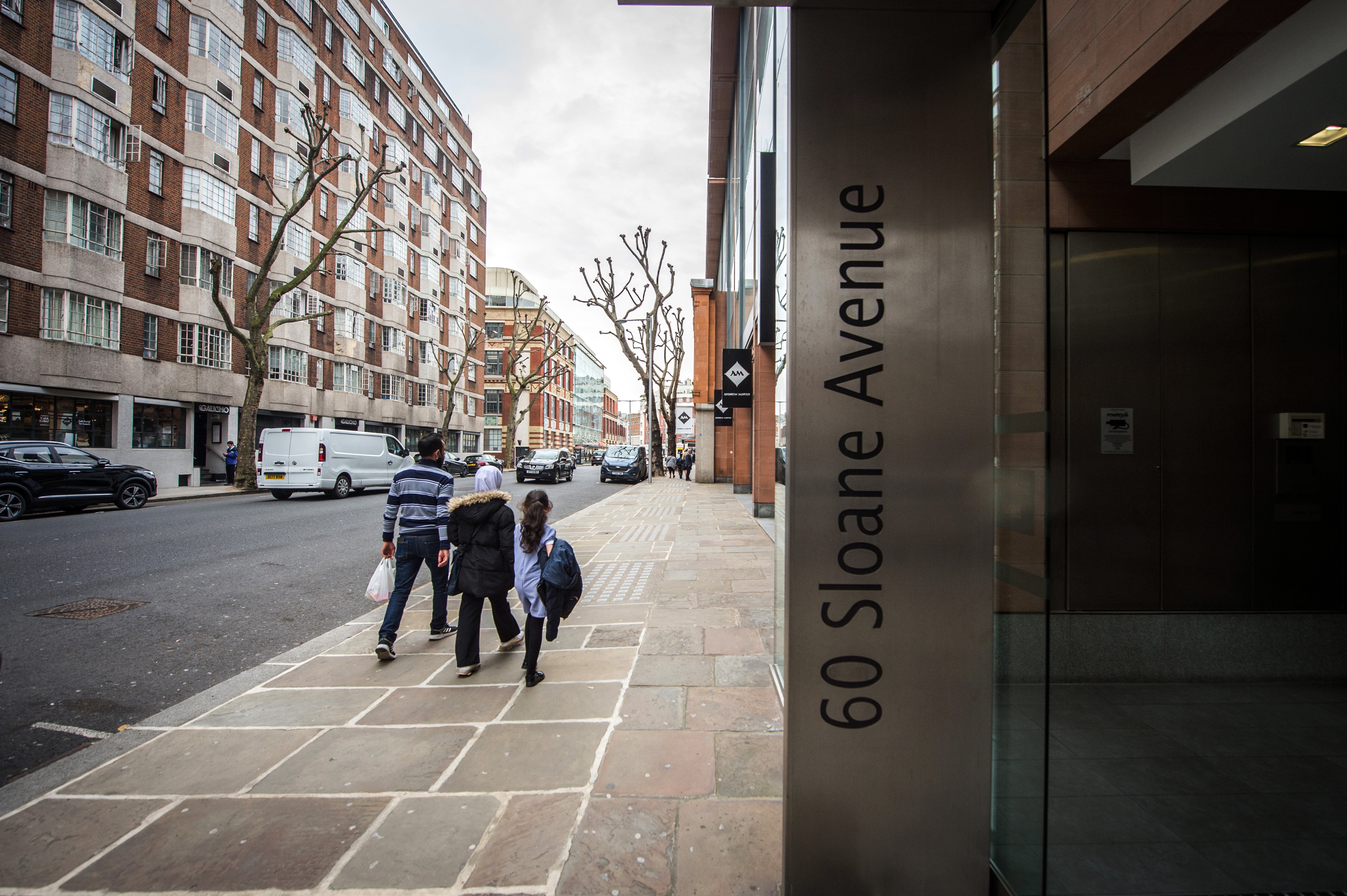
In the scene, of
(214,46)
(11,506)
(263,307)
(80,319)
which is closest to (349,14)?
(214,46)

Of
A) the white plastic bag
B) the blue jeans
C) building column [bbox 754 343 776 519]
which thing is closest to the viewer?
the white plastic bag

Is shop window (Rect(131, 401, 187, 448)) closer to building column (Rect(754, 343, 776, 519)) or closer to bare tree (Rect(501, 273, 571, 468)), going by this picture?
building column (Rect(754, 343, 776, 519))

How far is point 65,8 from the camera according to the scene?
1995 centimetres

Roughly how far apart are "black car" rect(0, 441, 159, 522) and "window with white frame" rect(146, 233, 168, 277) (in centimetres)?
1226

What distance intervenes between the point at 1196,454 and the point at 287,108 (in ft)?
124

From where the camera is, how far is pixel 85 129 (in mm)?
20453

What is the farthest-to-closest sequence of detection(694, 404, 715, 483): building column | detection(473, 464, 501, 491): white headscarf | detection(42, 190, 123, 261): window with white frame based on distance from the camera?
detection(694, 404, 715, 483): building column → detection(42, 190, 123, 261): window with white frame → detection(473, 464, 501, 491): white headscarf

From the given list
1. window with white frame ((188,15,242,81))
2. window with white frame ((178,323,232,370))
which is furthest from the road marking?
window with white frame ((188,15,242,81))

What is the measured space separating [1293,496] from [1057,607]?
1812mm

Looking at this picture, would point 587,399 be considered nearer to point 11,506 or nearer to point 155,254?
point 155,254

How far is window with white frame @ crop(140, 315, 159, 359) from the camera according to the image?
23.0m

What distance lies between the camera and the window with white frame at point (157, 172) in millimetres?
23109

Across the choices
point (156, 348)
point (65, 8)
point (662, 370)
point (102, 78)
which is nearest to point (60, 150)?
point (102, 78)

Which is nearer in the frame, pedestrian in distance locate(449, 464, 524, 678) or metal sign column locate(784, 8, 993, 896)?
metal sign column locate(784, 8, 993, 896)
